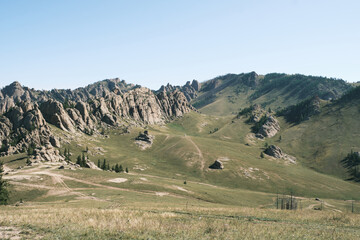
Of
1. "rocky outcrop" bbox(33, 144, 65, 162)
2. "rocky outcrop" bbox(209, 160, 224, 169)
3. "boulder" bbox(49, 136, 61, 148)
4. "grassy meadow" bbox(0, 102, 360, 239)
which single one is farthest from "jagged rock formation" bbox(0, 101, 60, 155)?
"rocky outcrop" bbox(209, 160, 224, 169)

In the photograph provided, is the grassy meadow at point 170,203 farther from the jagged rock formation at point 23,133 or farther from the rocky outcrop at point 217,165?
the jagged rock formation at point 23,133

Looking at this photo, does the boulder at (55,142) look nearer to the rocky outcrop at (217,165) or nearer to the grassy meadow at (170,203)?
the grassy meadow at (170,203)

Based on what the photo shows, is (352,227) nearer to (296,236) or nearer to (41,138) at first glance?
(296,236)

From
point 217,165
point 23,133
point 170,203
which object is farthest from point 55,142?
point 170,203

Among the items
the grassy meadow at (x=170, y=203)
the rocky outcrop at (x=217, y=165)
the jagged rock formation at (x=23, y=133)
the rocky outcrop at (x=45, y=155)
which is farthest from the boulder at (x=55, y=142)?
the rocky outcrop at (x=217, y=165)

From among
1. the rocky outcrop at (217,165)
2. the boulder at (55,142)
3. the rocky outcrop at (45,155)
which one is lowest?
the rocky outcrop at (217,165)

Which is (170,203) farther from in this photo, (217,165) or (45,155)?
(217,165)

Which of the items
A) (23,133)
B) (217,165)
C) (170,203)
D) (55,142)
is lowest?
(217,165)

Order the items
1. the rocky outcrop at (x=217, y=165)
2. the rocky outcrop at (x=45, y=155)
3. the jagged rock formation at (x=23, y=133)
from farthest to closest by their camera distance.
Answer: the rocky outcrop at (x=217, y=165) → the jagged rock formation at (x=23, y=133) → the rocky outcrop at (x=45, y=155)

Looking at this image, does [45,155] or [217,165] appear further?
[217,165]

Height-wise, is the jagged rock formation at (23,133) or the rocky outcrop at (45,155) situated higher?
the jagged rock formation at (23,133)

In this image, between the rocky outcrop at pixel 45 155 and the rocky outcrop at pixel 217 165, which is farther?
the rocky outcrop at pixel 217 165

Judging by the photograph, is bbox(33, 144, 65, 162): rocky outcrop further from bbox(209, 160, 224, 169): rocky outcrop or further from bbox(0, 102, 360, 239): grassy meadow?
bbox(209, 160, 224, 169): rocky outcrop

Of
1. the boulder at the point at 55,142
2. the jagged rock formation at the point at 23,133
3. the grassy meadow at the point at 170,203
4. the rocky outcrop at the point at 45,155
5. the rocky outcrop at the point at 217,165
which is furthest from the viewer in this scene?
the rocky outcrop at the point at 217,165
